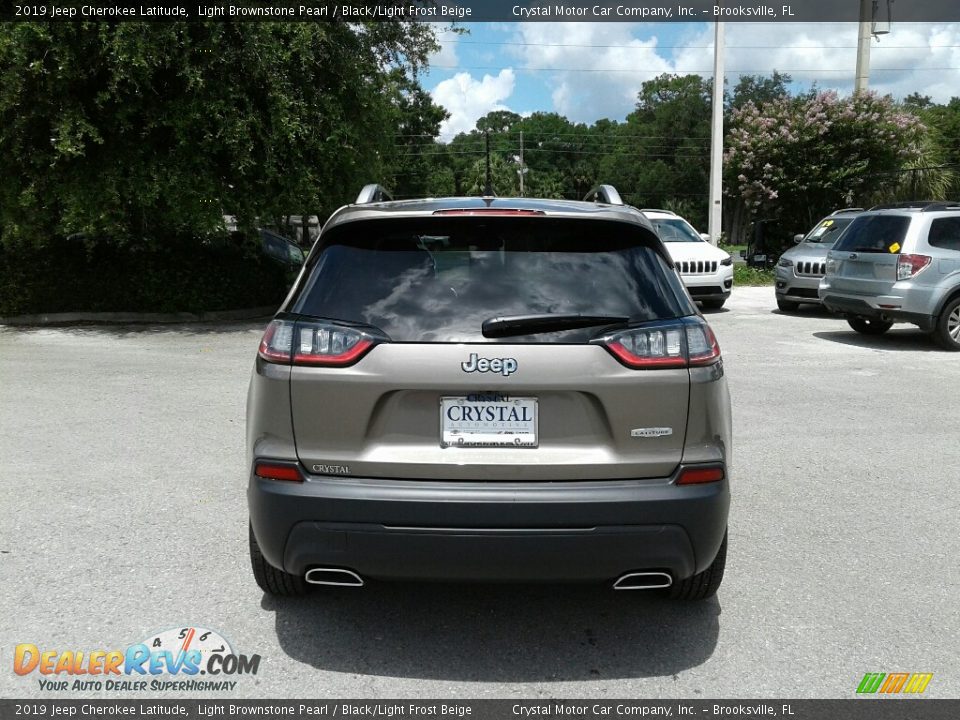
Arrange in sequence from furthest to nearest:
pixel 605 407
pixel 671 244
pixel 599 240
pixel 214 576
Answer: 1. pixel 671 244
2. pixel 214 576
3. pixel 599 240
4. pixel 605 407

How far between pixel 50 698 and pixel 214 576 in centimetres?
105

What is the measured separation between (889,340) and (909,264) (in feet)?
5.21

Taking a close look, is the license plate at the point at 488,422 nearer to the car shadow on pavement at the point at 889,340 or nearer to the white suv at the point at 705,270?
the car shadow on pavement at the point at 889,340

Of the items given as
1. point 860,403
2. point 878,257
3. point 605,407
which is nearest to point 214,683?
point 605,407

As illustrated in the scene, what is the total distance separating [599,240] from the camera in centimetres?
333

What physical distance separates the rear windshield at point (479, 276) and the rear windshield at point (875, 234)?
9.52 meters

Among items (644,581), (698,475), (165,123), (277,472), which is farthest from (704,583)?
(165,123)

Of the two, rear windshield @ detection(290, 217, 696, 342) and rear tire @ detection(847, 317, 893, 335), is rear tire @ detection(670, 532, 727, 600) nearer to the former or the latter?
rear windshield @ detection(290, 217, 696, 342)

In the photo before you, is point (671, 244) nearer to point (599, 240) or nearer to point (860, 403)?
point (860, 403)

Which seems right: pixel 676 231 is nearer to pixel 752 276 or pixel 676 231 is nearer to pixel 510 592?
pixel 752 276

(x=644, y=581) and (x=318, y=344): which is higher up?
(x=318, y=344)

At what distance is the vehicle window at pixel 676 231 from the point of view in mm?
17203

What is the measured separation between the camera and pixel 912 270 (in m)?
11.2

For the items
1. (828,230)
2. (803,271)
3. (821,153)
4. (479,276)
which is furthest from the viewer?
(821,153)
